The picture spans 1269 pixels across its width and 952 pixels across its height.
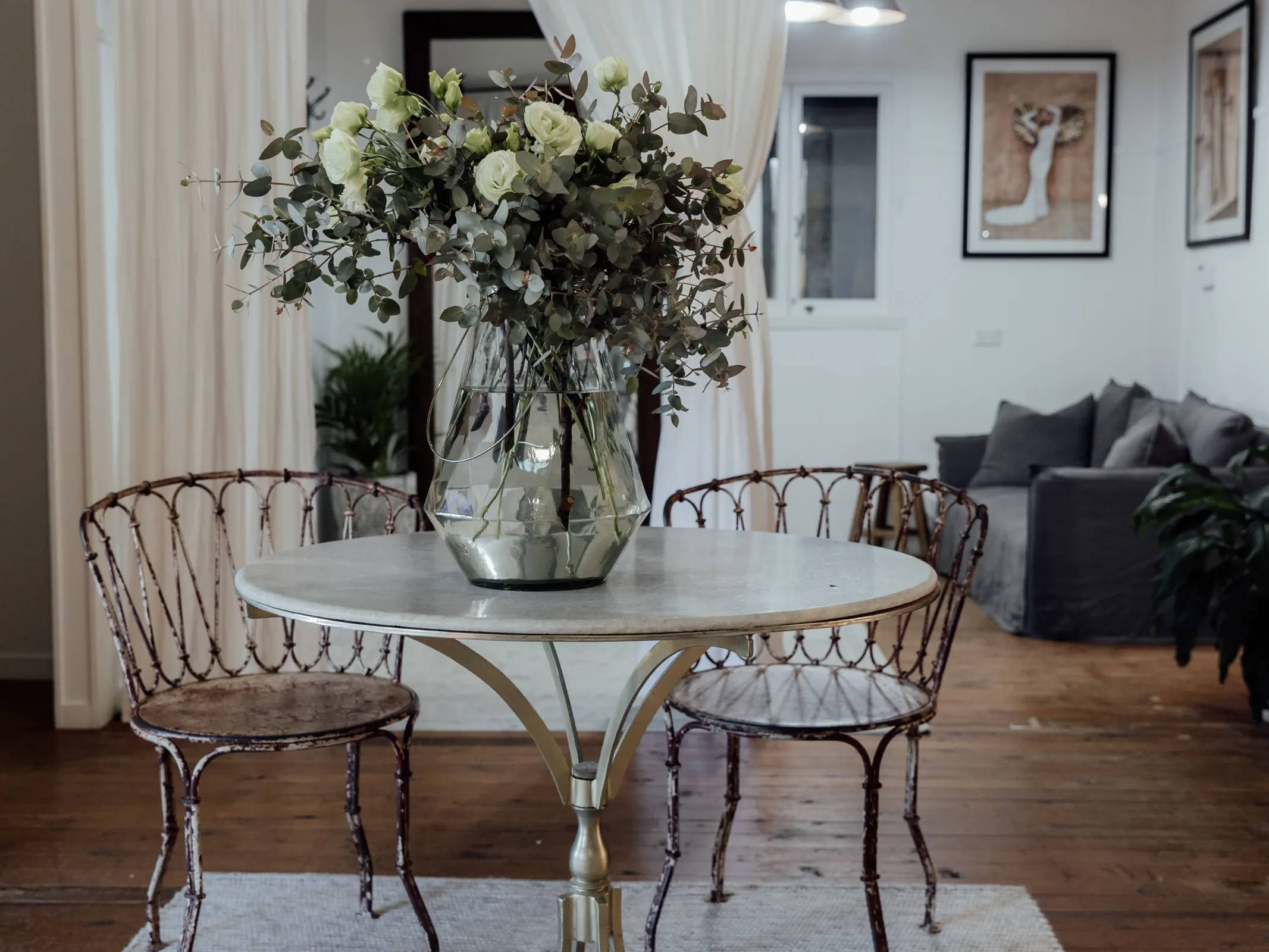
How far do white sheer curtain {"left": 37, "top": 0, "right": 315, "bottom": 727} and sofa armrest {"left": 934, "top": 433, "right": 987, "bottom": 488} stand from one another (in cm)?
374

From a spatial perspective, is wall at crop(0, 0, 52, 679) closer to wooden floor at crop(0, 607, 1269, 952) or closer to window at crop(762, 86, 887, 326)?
wooden floor at crop(0, 607, 1269, 952)

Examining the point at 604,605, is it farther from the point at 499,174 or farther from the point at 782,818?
the point at 782,818

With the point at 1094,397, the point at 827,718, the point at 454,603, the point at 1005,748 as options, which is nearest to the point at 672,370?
the point at 454,603

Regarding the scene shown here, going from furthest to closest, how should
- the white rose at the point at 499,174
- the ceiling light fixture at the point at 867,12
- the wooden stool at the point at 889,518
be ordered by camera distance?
the wooden stool at the point at 889,518
the ceiling light fixture at the point at 867,12
the white rose at the point at 499,174

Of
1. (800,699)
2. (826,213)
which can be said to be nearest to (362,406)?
(826,213)

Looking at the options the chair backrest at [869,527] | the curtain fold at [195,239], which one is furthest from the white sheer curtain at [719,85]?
the curtain fold at [195,239]

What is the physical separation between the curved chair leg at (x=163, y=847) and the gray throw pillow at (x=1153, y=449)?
12.6 ft

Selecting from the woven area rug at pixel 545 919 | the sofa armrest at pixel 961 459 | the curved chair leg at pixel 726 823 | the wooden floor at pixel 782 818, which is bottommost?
the woven area rug at pixel 545 919

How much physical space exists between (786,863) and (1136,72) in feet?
17.8

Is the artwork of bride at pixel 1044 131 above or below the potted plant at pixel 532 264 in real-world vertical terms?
above

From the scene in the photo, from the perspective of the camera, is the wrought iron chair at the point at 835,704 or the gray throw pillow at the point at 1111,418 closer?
the wrought iron chair at the point at 835,704

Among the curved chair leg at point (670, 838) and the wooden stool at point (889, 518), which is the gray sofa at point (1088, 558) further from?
the curved chair leg at point (670, 838)

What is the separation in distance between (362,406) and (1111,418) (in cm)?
348

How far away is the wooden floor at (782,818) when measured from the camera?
2602mm
